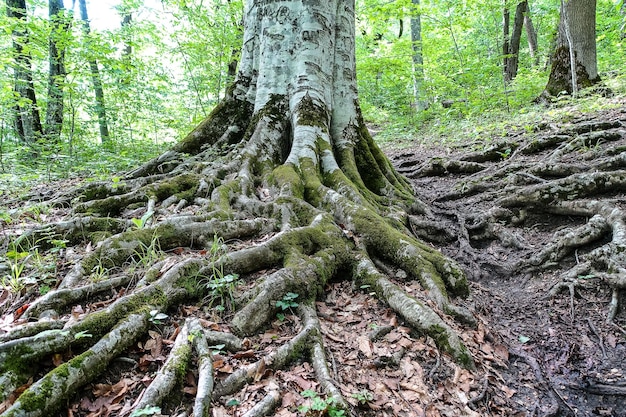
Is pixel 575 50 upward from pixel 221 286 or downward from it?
upward

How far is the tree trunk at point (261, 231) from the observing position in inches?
87.7

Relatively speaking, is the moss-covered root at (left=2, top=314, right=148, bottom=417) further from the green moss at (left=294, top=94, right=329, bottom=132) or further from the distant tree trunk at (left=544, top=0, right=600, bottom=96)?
the distant tree trunk at (left=544, top=0, right=600, bottom=96)

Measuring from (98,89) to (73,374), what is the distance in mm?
11992

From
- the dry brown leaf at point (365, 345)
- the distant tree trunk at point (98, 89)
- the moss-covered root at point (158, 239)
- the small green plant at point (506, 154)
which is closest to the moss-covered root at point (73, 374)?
the moss-covered root at point (158, 239)

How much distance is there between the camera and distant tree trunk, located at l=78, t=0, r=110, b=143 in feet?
29.3

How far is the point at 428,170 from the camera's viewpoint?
26.7 feet

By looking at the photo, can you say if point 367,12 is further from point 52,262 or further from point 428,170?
point 52,262

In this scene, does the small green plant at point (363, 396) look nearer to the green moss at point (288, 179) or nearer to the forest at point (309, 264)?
the forest at point (309, 264)

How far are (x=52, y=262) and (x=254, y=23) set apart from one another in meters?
5.16

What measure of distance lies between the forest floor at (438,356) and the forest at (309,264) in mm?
16

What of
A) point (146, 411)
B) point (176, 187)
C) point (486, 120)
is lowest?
point (146, 411)

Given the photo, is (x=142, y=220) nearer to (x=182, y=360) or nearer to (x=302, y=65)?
(x=182, y=360)

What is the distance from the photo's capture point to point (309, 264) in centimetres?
332

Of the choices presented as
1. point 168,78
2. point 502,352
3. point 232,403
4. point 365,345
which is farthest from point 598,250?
point 168,78
